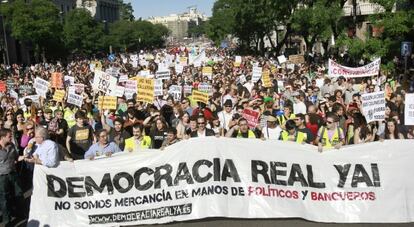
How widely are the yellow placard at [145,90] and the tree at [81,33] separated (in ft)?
197

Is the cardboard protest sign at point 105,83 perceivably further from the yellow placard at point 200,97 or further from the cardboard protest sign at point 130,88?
the yellow placard at point 200,97

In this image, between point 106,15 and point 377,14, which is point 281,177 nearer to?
point 377,14

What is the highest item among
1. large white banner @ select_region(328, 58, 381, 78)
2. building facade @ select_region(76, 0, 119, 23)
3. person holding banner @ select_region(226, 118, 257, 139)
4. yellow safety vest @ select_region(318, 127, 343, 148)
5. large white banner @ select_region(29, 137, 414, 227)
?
building facade @ select_region(76, 0, 119, 23)

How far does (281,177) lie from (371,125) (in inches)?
130

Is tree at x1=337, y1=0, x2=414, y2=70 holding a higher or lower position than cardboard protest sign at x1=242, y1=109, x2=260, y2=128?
higher

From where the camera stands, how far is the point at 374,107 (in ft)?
31.8

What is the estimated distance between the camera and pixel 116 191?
7809 mm

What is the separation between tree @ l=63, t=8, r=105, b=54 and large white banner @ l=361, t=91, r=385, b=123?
64.4 m

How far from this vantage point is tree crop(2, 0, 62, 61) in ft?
192

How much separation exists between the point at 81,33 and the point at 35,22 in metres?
14.1

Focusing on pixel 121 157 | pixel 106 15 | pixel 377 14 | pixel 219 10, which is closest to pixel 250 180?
pixel 121 157

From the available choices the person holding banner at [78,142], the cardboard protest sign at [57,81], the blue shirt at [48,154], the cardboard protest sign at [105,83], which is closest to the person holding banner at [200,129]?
the person holding banner at [78,142]

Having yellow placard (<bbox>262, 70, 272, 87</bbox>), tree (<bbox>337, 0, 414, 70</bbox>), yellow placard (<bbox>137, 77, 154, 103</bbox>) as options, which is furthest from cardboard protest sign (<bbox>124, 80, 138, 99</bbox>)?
tree (<bbox>337, 0, 414, 70</bbox>)

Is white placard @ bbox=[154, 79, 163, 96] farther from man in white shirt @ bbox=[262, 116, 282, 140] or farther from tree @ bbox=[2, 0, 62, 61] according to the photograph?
tree @ bbox=[2, 0, 62, 61]
